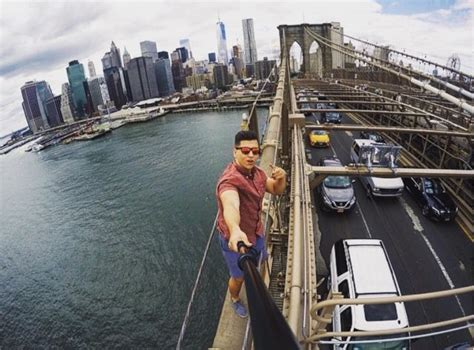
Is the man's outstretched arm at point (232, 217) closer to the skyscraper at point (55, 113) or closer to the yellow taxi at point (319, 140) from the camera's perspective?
the yellow taxi at point (319, 140)

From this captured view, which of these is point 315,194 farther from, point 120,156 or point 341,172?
point 120,156

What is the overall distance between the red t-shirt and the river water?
10.6m

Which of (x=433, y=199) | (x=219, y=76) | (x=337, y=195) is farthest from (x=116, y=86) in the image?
(x=433, y=199)

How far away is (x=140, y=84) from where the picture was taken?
134 m

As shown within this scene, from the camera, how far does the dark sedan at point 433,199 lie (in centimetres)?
1038

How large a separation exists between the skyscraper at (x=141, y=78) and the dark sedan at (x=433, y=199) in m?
135

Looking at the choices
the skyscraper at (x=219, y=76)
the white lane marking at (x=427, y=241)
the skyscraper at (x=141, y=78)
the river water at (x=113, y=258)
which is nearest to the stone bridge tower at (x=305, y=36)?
the river water at (x=113, y=258)

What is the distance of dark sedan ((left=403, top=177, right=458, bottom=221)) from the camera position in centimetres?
1038

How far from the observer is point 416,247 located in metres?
9.66

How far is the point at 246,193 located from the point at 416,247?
31.4ft

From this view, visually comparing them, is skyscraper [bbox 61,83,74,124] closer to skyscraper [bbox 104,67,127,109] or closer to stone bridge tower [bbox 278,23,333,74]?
skyscraper [bbox 104,67,127,109]

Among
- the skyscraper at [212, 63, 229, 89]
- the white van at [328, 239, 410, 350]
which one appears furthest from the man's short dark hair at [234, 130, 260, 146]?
the skyscraper at [212, 63, 229, 89]

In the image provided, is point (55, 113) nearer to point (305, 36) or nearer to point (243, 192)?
point (305, 36)

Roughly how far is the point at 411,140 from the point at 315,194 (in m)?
5.42
